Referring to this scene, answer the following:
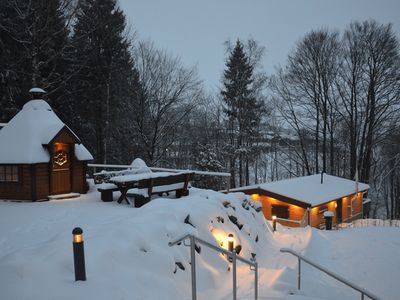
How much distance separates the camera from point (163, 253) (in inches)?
258

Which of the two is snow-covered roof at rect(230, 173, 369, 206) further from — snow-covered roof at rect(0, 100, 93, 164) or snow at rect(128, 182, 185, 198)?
snow-covered roof at rect(0, 100, 93, 164)

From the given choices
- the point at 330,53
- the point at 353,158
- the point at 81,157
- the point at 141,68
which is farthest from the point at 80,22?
the point at 353,158

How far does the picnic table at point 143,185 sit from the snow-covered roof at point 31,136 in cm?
280

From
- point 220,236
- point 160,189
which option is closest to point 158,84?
point 160,189

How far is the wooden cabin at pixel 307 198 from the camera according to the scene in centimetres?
2150

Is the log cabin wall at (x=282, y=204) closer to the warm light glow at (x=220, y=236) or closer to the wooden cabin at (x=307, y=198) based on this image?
the wooden cabin at (x=307, y=198)

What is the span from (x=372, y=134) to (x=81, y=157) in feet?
79.2

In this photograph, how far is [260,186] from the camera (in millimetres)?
22547

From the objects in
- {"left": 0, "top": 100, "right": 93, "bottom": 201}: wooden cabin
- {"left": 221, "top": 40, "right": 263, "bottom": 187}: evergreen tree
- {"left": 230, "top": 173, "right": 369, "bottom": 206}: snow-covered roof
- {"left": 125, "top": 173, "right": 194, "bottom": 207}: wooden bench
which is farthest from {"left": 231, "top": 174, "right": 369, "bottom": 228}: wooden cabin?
{"left": 0, "top": 100, "right": 93, "bottom": 201}: wooden cabin

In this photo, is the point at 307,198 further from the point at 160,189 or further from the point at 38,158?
the point at 38,158

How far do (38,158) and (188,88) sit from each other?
1482 centimetres

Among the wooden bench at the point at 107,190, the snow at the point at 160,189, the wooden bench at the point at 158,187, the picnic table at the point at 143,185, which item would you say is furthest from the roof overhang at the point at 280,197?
the wooden bench at the point at 107,190

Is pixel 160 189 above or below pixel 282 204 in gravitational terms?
above

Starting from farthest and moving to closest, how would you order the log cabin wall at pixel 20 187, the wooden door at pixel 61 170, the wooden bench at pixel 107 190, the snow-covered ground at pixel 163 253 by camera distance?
the wooden door at pixel 61 170 → the log cabin wall at pixel 20 187 → the wooden bench at pixel 107 190 → the snow-covered ground at pixel 163 253
